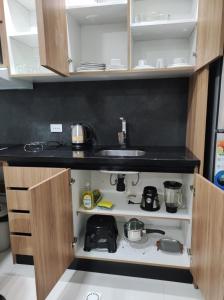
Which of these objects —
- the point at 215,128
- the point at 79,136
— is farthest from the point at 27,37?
the point at 215,128

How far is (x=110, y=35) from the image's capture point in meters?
1.65

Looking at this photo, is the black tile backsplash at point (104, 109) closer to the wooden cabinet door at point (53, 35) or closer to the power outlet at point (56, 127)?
the power outlet at point (56, 127)

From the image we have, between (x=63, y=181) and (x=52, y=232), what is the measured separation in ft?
0.94

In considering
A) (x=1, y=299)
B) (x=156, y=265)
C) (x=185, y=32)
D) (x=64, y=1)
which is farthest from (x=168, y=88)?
Answer: (x=1, y=299)

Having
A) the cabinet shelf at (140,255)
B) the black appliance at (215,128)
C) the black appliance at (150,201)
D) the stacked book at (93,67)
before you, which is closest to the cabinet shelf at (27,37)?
the stacked book at (93,67)

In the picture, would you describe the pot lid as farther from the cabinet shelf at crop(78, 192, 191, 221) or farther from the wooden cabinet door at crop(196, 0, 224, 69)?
the wooden cabinet door at crop(196, 0, 224, 69)

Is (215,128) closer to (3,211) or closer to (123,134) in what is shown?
(123,134)

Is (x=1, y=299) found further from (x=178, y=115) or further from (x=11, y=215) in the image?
(x=178, y=115)

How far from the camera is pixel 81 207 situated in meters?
1.47

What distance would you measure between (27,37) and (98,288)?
6.02 ft

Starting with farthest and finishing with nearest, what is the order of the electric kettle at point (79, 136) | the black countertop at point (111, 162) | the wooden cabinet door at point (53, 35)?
the electric kettle at point (79, 136)
the black countertop at point (111, 162)
the wooden cabinet door at point (53, 35)

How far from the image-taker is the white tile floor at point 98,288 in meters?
1.25

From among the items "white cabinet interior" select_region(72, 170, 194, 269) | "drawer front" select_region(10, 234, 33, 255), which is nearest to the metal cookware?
"white cabinet interior" select_region(72, 170, 194, 269)

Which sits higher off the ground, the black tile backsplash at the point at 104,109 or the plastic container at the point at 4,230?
the black tile backsplash at the point at 104,109
